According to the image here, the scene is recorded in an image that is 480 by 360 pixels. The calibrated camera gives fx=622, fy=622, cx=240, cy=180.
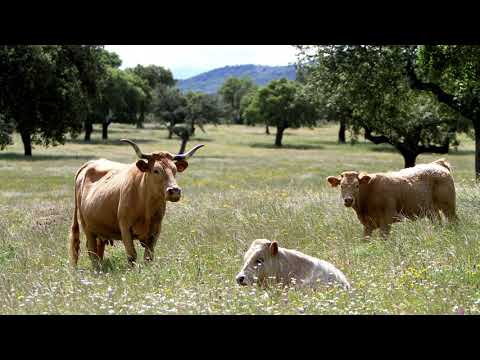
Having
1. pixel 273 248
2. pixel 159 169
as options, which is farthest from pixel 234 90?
pixel 273 248

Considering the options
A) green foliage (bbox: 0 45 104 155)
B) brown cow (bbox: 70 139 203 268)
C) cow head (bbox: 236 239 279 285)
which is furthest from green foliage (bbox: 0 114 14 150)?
cow head (bbox: 236 239 279 285)

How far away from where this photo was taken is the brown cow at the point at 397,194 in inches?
451

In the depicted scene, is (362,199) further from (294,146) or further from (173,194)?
(294,146)

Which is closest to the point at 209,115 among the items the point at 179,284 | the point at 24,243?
the point at 24,243

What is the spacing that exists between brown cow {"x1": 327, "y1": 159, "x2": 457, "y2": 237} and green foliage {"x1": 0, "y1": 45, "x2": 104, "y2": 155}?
22736mm

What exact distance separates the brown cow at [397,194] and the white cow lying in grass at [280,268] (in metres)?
3.59

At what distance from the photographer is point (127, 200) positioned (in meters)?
9.69

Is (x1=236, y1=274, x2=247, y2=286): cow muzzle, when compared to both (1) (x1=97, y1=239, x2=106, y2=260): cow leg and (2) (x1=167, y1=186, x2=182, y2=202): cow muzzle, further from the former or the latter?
(1) (x1=97, y1=239, x2=106, y2=260): cow leg

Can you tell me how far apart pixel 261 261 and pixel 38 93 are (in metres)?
28.6

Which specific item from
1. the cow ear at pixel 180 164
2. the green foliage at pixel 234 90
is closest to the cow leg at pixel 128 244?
the cow ear at pixel 180 164

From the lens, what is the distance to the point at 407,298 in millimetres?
5984

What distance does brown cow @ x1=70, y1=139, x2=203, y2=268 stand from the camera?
9.12m

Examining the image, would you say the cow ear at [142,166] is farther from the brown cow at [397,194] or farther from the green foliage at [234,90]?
the green foliage at [234,90]
